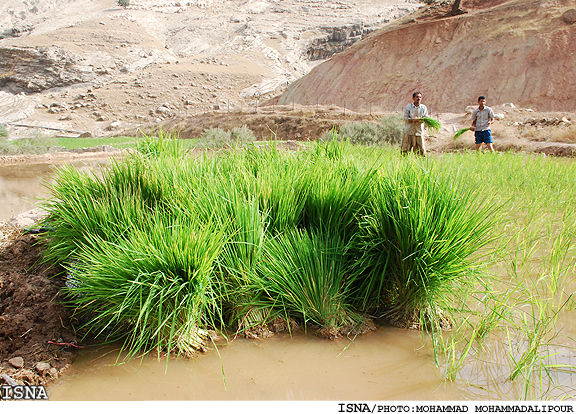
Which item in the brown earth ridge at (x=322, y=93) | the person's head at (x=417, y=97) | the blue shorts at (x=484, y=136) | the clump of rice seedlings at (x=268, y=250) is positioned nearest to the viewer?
the clump of rice seedlings at (x=268, y=250)

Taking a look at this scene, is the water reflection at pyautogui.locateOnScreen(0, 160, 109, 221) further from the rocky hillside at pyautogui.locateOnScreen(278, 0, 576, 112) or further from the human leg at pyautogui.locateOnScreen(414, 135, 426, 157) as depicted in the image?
the rocky hillside at pyautogui.locateOnScreen(278, 0, 576, 112)

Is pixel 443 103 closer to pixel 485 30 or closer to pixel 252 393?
pixel 485 30

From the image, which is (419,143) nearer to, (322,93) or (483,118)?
(483,118)

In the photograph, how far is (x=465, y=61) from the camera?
81.9 feet

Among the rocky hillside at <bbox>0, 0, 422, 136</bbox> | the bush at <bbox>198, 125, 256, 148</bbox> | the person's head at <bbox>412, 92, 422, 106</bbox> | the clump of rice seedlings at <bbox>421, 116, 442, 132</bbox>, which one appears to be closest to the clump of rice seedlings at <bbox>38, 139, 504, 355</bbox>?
the person's head at <bbox>412, 92, 422, 106</bbox>

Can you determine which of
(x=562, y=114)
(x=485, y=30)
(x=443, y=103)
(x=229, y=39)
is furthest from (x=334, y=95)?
(x=229, y=39)

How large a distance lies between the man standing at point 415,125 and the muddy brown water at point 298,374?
583cm

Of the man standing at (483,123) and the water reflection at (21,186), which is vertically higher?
the man standing at (483,123)

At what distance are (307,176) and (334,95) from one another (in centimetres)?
2726

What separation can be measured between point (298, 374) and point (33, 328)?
1.64m

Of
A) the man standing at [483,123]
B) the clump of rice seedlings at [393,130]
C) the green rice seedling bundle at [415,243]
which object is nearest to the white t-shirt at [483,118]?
the man standing at [483,123]

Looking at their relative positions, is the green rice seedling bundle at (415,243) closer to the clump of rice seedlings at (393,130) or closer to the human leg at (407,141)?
the human leg at (407,141)

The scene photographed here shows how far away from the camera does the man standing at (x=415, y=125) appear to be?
25.9 ft

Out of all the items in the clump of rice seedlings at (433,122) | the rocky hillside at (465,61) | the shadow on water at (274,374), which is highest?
the rocky hillside at (465,61)
